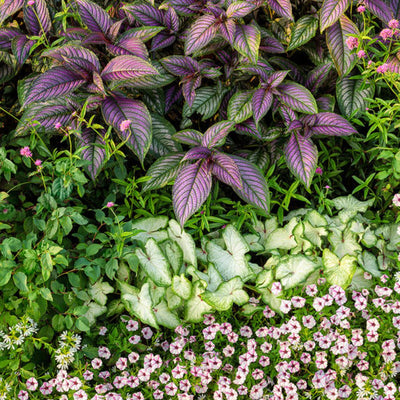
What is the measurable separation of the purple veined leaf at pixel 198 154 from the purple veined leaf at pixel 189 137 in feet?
0.17

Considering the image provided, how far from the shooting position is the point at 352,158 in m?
2.49

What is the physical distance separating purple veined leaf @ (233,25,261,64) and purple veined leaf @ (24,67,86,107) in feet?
2.20

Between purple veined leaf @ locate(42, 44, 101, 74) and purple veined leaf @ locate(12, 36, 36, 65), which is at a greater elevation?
purple veined leaf @ locate(42, 44, 101, 74)

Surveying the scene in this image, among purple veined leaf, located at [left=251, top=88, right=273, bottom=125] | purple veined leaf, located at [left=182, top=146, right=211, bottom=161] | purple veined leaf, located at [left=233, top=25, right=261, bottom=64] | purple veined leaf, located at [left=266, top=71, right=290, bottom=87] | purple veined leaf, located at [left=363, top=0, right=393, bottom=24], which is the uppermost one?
purple veined leaf, located at [left=363, top=0, right=393, bottom=24]

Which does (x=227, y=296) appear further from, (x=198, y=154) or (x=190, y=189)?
(x=198, y=154)

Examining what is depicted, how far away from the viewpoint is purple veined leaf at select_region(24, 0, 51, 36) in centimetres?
225

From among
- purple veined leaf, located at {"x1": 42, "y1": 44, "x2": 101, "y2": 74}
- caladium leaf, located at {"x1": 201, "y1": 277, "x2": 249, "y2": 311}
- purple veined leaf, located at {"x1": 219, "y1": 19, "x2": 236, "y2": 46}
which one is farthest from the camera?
purple veined leaf, located at {"x1": 219, "y1": 19, "x2": 236, "y2": 46}

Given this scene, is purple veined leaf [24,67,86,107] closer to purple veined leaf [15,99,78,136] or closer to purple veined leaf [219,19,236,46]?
purple veined leaf [15,99,78,136]

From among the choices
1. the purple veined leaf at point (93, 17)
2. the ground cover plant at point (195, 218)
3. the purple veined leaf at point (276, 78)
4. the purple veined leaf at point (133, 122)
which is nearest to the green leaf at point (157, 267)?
the ground cover plant at point (195, 218)

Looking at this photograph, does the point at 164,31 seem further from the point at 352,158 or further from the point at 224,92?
the point at 352,158

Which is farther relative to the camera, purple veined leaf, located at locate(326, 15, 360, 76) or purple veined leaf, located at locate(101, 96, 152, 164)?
purple veined leaf, located at locate(326, 15, 360, 76)

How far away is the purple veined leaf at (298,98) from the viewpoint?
212cm

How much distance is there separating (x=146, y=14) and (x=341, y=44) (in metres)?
0.89

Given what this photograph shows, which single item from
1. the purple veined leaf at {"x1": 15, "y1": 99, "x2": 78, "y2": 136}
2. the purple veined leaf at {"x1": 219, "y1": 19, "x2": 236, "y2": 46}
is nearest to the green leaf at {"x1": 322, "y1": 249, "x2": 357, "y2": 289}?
the purple veined leaf at {"x1": 219, "y1": 19, "x2": 236, "y2": 46}
